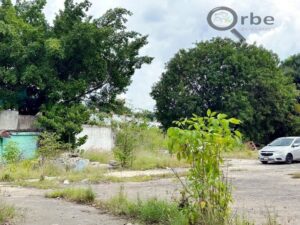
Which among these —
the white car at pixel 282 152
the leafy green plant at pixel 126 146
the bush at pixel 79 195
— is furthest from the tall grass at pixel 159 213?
the white car at pixel 282 152

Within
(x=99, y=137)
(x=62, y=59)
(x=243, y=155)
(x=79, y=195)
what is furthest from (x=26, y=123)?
(x=79, y=195)

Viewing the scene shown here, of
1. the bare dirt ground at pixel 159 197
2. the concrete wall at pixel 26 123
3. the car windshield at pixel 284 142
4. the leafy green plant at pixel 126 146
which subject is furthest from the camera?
the concrete wall at pixel 26 123

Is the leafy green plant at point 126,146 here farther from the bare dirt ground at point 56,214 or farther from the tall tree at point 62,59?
the bare dirt ground at point 56,214

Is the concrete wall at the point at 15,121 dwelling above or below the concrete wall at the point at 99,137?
above

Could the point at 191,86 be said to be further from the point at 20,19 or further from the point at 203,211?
the point at 203,211

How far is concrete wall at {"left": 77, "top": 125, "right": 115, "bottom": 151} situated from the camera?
32219mm

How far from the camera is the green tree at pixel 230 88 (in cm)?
4169

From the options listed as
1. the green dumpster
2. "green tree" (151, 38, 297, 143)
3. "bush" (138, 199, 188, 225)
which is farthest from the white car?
"bush" (138, 199, 188, 225)

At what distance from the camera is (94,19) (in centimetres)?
2942

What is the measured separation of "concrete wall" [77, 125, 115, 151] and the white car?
36.0 feet

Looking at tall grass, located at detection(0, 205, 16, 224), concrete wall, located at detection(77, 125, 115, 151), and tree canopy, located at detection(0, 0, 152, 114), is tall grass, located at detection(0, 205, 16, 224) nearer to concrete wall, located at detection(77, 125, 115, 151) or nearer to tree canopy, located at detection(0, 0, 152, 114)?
tree canopy, located at detection(0, 0, 152, 114)

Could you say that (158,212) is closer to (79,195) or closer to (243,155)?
(79,195)

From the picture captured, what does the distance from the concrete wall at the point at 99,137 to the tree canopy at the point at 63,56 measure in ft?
7.11

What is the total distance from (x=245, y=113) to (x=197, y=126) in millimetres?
34098
